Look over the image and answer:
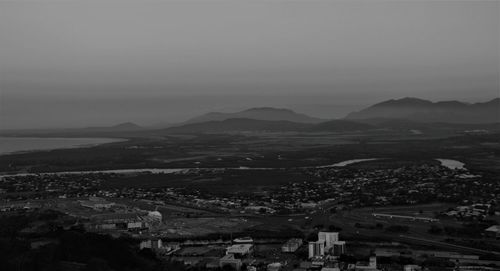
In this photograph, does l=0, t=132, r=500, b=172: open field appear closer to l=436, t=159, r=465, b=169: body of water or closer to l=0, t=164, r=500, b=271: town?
l=436, t=159, r=465, b=169: body of water

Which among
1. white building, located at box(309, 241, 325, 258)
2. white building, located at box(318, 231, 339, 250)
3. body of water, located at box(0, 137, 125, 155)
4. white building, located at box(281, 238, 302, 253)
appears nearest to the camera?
white building, located at box(309, 241, 325, 258)

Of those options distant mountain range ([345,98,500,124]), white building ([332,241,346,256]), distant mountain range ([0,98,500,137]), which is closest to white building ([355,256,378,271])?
white building ([332,241,346,256])

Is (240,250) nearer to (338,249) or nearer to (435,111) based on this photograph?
(338,249)

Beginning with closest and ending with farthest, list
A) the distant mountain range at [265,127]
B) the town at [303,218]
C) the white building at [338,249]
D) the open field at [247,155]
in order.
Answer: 1. the town at [303,218]
2. the white building at [338,249]
3. the open field at [247,155]
4. the distant mountain range at [265,127]

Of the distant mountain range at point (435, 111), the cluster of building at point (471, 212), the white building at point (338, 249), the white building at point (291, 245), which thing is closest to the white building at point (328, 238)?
the white building at point (338, 249)

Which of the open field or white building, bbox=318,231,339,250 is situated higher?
the open field

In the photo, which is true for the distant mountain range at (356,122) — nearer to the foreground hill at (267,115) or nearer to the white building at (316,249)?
the foreground hill at (267,115)

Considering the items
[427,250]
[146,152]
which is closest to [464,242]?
[427,250]

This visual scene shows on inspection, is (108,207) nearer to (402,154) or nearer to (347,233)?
(347,233)
